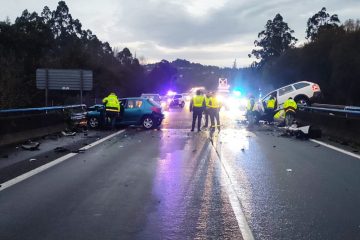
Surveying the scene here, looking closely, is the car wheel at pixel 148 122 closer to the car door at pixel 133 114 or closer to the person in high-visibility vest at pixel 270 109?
the car door at pixel 133 114

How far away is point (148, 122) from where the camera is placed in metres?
23.7

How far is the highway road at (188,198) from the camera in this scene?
6129 mm

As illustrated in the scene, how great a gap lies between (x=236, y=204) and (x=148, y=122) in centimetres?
1638

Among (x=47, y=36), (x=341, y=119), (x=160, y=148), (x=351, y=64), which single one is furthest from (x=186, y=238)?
(x=47, y=36)

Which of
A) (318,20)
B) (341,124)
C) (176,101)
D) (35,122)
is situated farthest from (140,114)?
(318,20)

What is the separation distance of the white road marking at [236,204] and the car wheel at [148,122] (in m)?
12.3

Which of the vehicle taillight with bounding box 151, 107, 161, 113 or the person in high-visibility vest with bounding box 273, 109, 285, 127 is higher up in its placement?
the vehicle taillight with bounding box 151, 107, 161, 113

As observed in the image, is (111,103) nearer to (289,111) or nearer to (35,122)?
(35,122)

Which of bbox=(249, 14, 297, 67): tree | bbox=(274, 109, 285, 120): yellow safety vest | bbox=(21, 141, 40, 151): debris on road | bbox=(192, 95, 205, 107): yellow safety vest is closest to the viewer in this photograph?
bbox=(21, 141, 40, 151): debris on road

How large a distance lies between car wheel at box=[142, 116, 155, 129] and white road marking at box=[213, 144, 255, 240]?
1229 cm

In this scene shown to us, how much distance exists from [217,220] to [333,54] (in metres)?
52.7

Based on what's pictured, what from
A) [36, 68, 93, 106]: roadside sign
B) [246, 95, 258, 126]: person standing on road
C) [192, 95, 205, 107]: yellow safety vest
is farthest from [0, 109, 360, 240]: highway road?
[36, 68, 93, 106]: roadside sign

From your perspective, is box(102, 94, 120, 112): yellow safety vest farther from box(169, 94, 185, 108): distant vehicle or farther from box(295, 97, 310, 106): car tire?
box(169, 94, 185, 108): distant vehicle

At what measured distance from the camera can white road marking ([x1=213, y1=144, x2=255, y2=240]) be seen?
19.8ft
